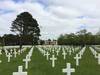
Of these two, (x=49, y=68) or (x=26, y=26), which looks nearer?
(x=49, y=68)

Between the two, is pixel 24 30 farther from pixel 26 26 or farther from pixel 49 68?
pixel 49 68

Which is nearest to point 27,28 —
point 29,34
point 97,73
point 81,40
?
point 29,34

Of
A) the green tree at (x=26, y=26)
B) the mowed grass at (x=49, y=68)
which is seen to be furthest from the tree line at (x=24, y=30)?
the mowed grass at (x=49, y=68)

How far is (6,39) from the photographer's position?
110625mm

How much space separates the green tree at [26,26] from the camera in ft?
372

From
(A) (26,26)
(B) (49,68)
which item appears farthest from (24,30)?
(B) (49,68)

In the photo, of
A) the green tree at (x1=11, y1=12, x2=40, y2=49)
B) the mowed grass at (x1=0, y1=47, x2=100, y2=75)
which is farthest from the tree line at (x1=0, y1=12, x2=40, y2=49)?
the mowed grass at (x1=0, y1=47, x2=100, y2=75)

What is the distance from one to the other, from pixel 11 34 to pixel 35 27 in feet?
24.7

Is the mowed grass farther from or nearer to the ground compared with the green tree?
nearer to the ground

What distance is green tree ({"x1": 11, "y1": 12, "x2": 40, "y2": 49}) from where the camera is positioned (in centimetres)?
11350

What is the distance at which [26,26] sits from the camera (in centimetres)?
11600

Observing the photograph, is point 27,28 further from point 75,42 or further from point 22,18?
point 75,42

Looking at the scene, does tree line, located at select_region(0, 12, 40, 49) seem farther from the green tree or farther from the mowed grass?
the mowed grass

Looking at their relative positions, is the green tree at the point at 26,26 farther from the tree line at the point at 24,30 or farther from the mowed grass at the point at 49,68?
the mowed grass at the point at 49,68
